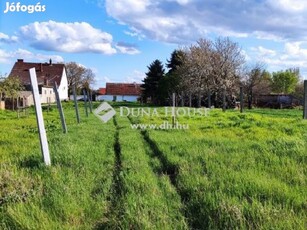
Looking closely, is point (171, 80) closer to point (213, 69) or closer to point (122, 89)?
point (213, 69)

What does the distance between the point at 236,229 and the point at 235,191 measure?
1346 millimetres

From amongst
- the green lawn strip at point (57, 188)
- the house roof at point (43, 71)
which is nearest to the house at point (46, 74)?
the house roof at point (43, 71)

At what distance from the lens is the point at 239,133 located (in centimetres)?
1271

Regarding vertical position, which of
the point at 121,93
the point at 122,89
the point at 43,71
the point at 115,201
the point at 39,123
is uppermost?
the point at 43,71

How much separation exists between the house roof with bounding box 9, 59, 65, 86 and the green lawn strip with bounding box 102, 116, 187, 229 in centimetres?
7754

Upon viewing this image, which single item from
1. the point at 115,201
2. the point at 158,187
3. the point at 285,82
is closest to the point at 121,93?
the point at 285,82

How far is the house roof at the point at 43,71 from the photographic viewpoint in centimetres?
8313

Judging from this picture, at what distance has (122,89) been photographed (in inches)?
4953

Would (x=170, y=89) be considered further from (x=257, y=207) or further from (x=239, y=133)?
(x=257, y=207)

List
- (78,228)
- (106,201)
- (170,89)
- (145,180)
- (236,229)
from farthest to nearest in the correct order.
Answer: (170,89), (145,180), (106,201), (78,228), (236,229)

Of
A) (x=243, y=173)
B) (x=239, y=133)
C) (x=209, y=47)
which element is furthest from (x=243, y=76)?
(x=243, y=173)

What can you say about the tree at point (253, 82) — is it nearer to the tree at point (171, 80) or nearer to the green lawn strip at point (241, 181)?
the tree at point (171, 80)

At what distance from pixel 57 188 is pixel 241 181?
2723mm

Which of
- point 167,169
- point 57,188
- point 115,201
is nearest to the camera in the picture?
point 115,201
